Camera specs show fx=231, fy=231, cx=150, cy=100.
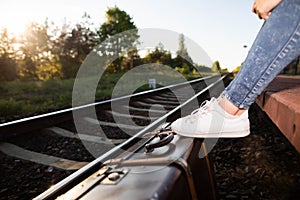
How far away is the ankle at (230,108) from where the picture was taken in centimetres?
133

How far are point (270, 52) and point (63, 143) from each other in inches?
85.6

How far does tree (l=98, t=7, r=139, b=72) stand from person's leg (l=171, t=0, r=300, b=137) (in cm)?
2673

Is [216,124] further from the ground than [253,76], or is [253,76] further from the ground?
[253,76]

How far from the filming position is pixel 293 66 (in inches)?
492

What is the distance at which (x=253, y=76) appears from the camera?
3.96 feet

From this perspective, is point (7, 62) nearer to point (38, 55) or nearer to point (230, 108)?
point (38, 55)

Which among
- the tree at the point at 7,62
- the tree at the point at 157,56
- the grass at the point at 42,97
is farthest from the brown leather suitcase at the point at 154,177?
the tree at the point at 157,56

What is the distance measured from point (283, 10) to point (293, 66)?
13534 millimetres

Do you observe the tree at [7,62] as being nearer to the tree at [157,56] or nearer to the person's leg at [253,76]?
the tree at [157,56]

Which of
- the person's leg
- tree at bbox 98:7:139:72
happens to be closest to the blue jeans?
the person's leg

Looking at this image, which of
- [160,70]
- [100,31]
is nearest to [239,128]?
[160,70]

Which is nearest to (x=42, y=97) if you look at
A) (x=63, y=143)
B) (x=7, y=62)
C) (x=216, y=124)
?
(x=63, y=143)

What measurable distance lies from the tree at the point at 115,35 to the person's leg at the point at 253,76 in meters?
26.7

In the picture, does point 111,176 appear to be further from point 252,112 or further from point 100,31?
point 100,31
